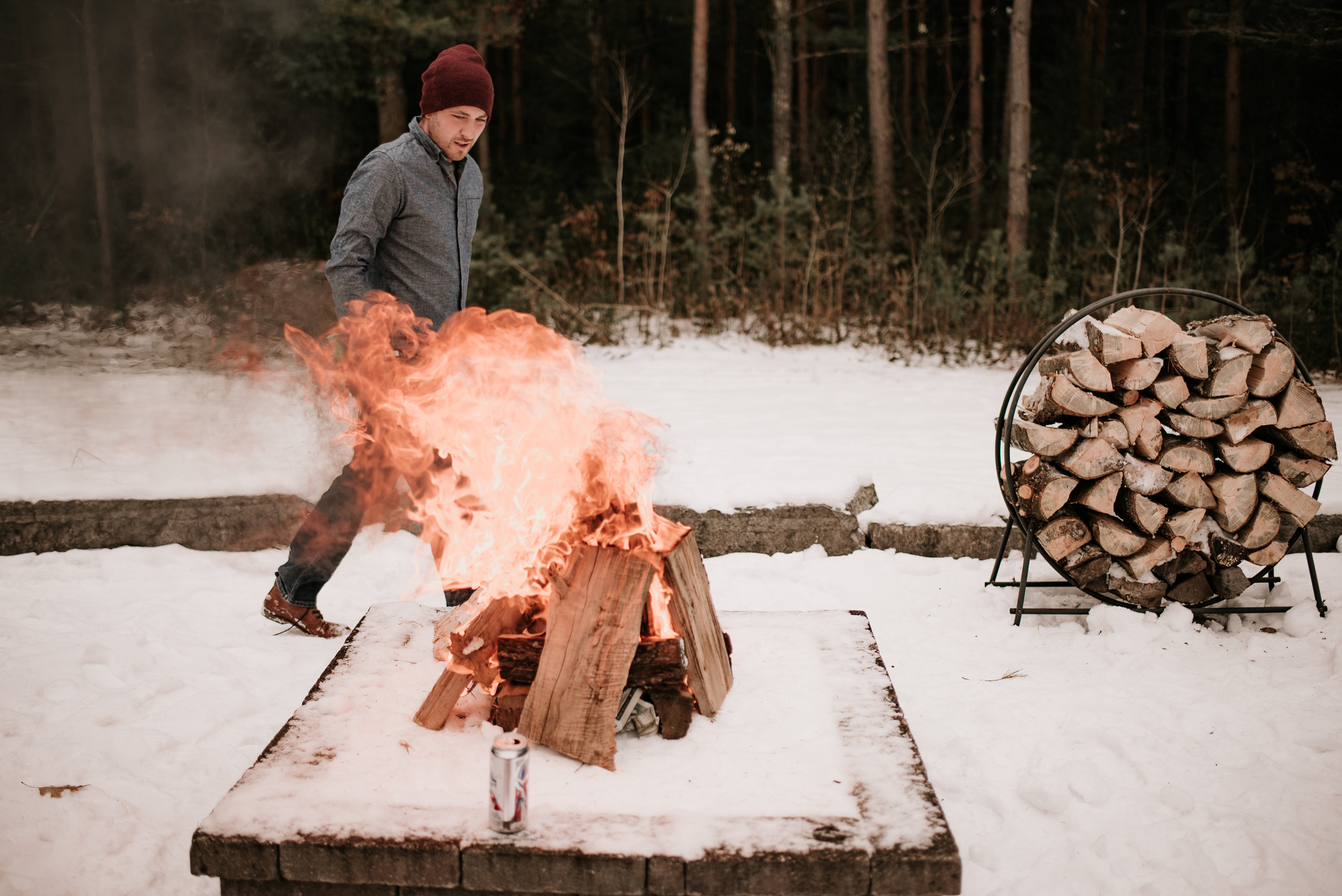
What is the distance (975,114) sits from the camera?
54.0 feet

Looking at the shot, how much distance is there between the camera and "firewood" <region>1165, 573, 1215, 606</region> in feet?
12.5

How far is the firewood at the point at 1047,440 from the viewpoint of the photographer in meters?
3.61

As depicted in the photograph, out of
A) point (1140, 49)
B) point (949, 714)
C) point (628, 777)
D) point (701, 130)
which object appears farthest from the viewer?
point (1140, 49)

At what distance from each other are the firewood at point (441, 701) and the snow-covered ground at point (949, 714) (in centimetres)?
44

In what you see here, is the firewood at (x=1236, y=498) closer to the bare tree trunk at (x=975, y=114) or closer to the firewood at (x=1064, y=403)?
the firewood at (x=1064, y=403)

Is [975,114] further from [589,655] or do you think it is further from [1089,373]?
[589,655]

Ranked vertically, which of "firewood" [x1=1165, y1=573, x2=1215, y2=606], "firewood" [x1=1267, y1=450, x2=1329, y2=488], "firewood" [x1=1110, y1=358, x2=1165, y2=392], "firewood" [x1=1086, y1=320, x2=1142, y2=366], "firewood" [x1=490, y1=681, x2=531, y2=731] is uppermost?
"firewood" [x1=1086, y1=320, x2=1142, y2=366]

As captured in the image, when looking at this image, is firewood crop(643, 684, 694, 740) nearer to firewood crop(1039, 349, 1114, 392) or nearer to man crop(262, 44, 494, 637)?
man crop(262, 44, 494, 637)

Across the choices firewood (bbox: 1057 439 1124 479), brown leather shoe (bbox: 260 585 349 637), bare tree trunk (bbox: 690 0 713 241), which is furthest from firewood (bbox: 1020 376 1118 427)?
bare tree trunk (bbox: 690 0 713 241)

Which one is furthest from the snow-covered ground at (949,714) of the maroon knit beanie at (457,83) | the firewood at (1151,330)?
the maroon knit beanie at (457,83)

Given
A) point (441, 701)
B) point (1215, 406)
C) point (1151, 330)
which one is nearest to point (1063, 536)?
point (1215, 406)

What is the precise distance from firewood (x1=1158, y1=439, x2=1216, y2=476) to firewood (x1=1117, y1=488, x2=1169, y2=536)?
0.15 m

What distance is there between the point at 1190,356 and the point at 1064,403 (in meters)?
0.49

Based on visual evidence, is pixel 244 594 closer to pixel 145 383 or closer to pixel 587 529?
pixel 587 529
